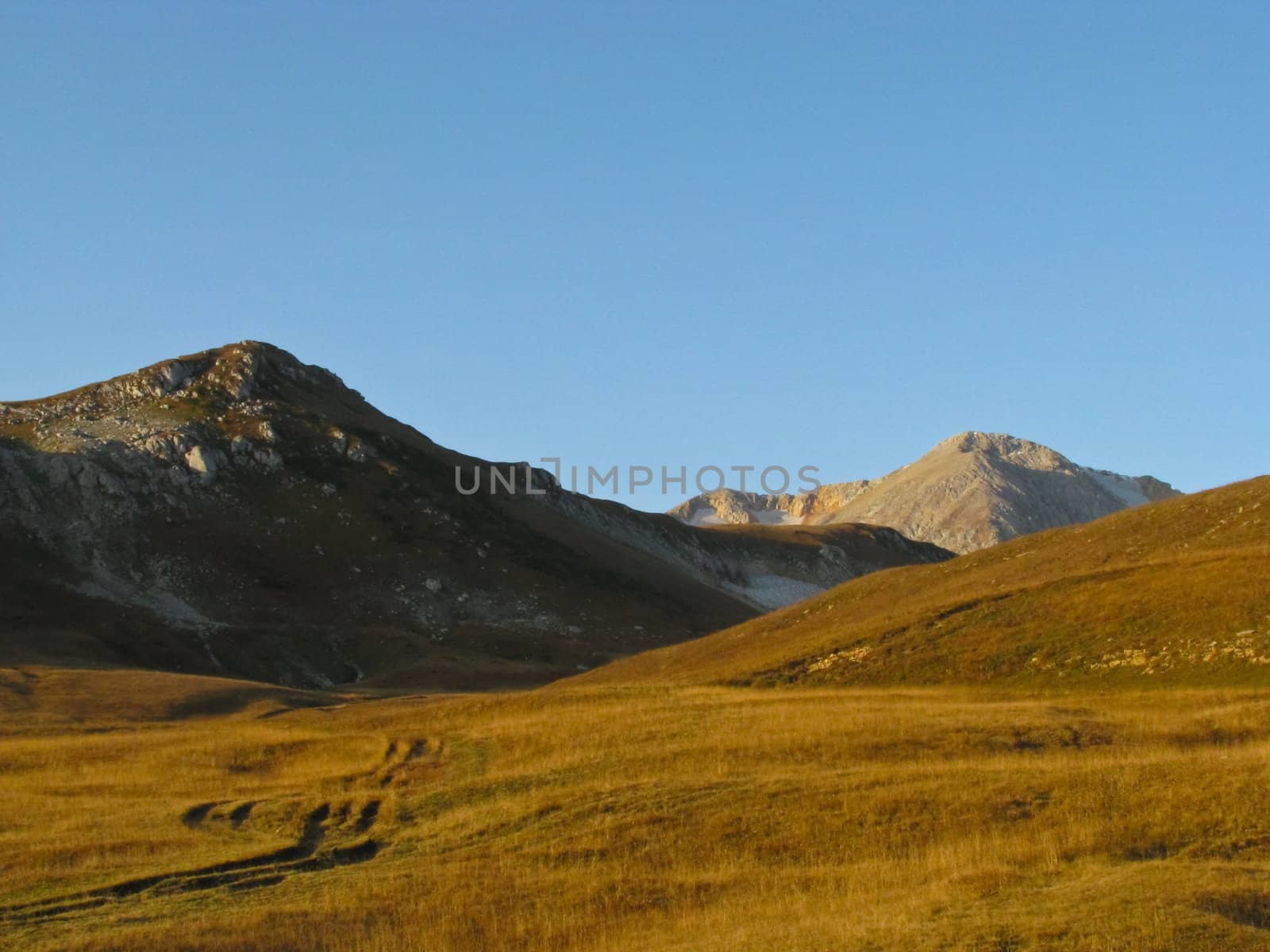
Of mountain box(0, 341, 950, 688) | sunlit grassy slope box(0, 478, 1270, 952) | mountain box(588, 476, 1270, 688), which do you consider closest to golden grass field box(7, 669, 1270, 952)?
sunlit grassy slope box(0, 478, 1270, 952)

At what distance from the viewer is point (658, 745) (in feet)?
132

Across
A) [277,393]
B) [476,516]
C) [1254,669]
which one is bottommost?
[1254,669]

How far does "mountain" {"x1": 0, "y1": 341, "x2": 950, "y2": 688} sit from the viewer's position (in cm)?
11069

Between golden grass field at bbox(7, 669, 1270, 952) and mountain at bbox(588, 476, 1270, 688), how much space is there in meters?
4.25

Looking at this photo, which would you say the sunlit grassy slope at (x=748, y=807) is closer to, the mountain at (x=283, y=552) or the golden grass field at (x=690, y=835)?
the golden grass field at (x=690, y=835)

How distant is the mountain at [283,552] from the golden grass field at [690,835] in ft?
196

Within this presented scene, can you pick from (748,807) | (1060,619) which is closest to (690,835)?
(748,807)

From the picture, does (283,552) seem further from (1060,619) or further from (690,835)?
(690,835)

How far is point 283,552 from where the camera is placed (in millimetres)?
134500

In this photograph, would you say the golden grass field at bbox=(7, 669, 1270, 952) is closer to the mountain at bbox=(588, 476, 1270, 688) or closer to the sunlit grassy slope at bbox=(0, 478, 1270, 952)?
the sunlit grassy slope at bbox=(0, 478, 1270, 952)

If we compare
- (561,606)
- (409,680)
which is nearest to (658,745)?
(409,680)

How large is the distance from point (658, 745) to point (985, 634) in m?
22.2

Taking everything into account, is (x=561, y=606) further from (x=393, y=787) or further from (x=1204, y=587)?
(x=393, y=787)

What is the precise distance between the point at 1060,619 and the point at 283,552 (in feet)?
312
